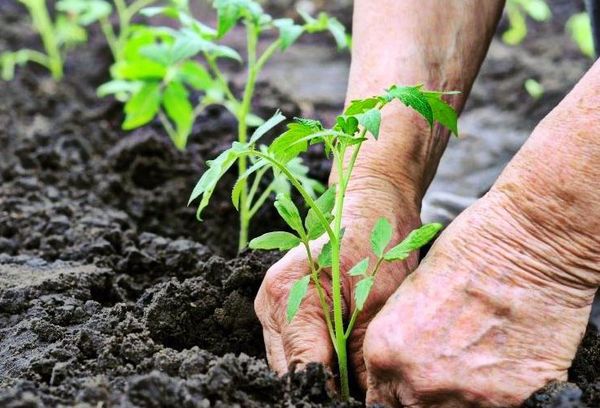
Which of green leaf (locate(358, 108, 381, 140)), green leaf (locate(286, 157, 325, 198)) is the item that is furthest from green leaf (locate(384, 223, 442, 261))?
green leaf (locate(286, 157, 325, 198))

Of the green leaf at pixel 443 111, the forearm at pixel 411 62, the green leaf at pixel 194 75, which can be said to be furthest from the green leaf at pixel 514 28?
the green leaf at pixel 443 111

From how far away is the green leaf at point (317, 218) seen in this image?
55.7 inches

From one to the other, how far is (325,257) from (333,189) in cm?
13

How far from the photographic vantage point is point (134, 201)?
2.59 metres

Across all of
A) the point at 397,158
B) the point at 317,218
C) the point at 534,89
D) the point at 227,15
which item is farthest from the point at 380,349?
the point at 534,89

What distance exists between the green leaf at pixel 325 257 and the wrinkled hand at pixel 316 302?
4.2 inches

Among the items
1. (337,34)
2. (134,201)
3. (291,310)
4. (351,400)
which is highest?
(337,34)

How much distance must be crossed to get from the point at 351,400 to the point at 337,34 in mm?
1235

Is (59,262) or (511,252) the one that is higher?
(511,252)

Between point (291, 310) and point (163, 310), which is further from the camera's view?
point (163, 310)

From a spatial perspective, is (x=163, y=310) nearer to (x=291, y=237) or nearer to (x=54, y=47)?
(x=291, y=237)

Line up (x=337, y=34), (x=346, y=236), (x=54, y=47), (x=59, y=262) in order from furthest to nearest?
(x=54, y=47), (x=337, y=34), (x=59, y=262), (x=346, y=236)

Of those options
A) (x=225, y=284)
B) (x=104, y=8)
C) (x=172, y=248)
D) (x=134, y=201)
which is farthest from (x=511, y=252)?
(x=104, y=8)

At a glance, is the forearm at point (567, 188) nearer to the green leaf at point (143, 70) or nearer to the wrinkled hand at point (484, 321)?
the wrinkled hand at point (484, 321)
